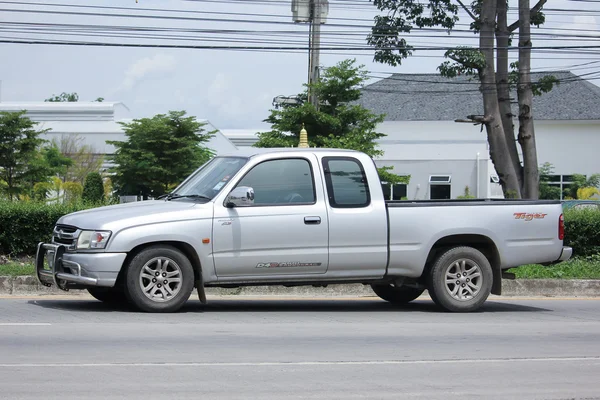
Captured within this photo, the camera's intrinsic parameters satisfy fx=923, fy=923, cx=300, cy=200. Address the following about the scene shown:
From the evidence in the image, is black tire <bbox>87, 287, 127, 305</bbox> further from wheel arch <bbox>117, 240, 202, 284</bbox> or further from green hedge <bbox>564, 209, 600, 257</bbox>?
green hedge <bbox>564, 209, 600, 257</bbox>

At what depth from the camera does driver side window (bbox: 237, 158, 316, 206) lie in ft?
34.9

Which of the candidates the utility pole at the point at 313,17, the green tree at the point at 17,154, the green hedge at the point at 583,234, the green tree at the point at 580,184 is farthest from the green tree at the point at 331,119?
the green tree at the point at 580,184

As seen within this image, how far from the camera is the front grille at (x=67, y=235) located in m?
10.2

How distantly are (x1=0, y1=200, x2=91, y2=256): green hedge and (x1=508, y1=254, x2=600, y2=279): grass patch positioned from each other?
788cm

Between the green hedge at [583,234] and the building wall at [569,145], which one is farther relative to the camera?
the building wall at [569,145]

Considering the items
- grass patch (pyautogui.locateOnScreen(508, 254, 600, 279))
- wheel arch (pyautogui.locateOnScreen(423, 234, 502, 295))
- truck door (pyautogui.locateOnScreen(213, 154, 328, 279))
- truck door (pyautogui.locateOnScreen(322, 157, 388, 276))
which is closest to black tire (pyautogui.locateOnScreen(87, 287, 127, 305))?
truck door (pyautogui.locateOnScreen(213, 154, 328, 279))

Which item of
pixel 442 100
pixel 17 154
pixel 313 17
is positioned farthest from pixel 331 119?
pixel 442 100

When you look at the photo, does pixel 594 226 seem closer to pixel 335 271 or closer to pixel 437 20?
pixel 335 271

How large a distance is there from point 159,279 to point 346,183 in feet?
8.13

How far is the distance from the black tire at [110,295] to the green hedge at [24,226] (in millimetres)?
4968

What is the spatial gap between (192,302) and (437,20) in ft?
57.3

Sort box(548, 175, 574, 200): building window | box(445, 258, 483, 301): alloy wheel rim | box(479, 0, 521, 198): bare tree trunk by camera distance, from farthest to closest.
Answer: box(548, 175, 574, 200): building window
box(479, 0, 521, 198): bare tree trunk
box(445, 258, 483, 301): alloy wheel rim

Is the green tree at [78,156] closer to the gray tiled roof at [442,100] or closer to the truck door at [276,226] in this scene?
the gray tiled roof at [442,100]

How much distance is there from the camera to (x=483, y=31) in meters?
25.5
